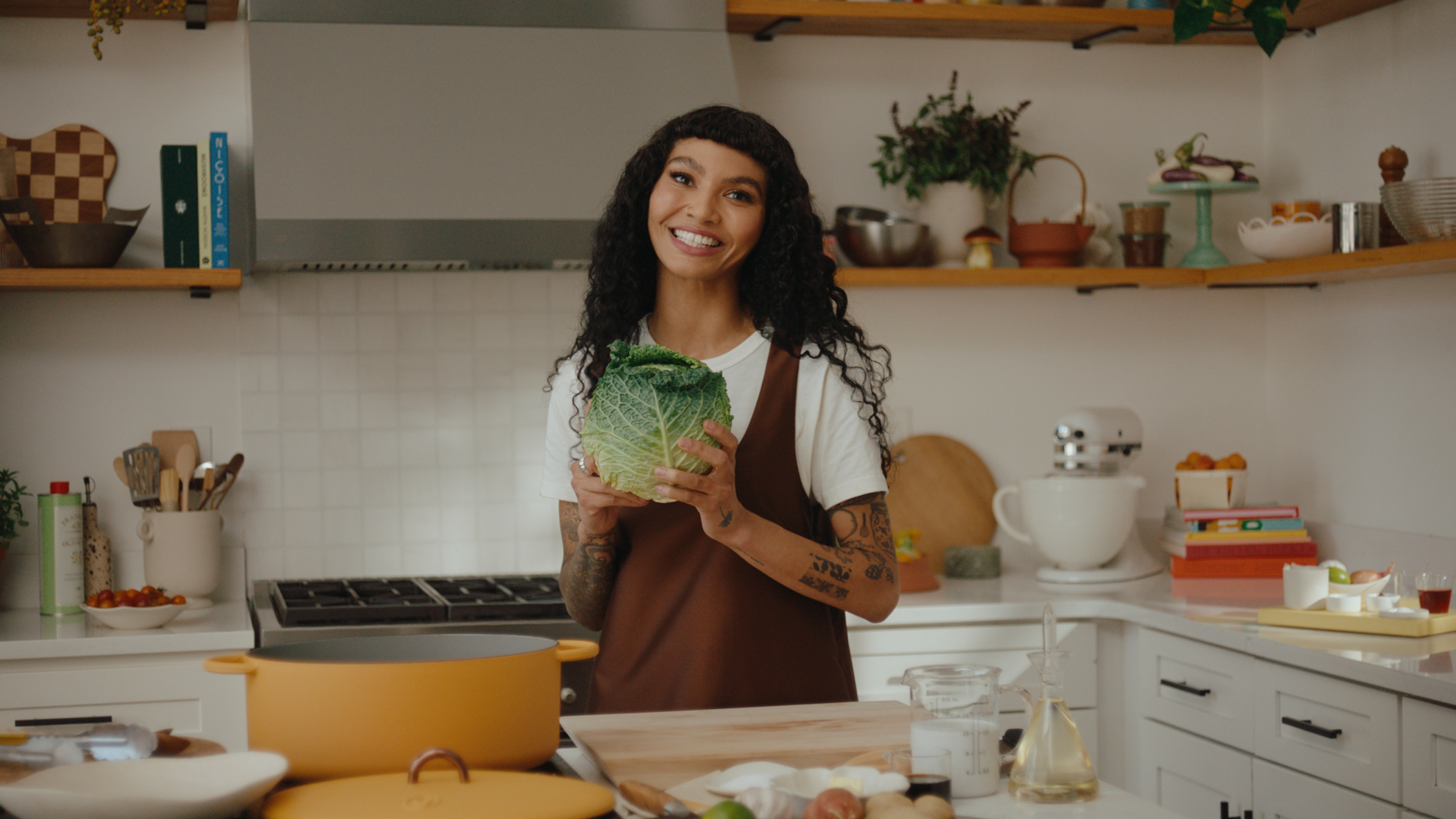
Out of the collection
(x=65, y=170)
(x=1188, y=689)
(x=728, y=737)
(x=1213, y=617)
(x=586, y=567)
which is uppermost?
(x=65, y=170)

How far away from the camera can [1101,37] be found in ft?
10.4

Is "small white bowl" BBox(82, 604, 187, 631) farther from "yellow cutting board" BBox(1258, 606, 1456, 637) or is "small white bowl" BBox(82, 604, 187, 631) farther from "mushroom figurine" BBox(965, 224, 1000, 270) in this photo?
"yellow cutting board" BBox(1258, 606, 1456, 637)

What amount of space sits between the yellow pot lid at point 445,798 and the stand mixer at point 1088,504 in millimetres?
2221

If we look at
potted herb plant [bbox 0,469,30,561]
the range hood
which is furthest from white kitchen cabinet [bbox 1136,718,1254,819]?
potted herb plant [bbox 0,469,30,561]

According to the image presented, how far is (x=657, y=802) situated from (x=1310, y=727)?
1648 millimetres

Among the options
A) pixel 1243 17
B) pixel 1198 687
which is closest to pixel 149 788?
pixel 1198 687

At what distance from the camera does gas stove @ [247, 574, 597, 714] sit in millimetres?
2422

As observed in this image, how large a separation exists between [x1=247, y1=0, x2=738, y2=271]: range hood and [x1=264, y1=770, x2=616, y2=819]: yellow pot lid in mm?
1852

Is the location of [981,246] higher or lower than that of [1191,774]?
higher

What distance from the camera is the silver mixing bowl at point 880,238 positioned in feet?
9.87

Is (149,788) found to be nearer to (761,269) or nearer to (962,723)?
(962,723)

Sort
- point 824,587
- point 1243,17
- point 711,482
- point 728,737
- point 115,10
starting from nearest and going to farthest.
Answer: point 728,737, point 711,482, point 824,587, point 115,10, point 1243,17

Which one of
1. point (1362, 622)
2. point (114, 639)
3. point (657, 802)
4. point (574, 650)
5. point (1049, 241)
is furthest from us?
point (1049, 241)

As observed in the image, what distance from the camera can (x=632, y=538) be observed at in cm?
159
